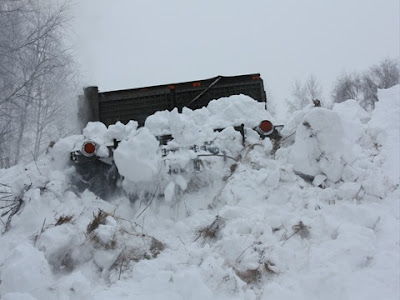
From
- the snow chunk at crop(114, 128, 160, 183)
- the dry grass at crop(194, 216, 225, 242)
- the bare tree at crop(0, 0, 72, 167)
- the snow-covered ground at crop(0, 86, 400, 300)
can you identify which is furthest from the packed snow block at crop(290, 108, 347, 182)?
the bare tree at crop(0, 0, 72, 167)

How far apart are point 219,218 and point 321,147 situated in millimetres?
1547

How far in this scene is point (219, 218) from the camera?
11.2 ft

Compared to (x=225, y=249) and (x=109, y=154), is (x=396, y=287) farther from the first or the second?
(x=109, y=154)

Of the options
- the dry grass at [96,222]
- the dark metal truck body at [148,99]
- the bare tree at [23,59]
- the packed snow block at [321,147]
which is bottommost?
the dry grass at [96,222]

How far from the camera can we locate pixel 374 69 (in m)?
35.9

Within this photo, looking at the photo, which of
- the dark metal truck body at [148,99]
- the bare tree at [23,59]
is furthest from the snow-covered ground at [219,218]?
the bare tree at [23,59]

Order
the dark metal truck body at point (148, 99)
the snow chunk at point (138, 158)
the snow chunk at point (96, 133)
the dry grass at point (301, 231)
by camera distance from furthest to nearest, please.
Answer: the dark metal truck body at point (148, 99), the snow chunk at point (96, 133), the snow chunk at point (138, 158), the dry grass at point (301, 231)

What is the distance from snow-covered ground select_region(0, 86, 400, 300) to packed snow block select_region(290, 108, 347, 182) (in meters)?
0.01

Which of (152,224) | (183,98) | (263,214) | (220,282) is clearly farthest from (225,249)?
(183,98)

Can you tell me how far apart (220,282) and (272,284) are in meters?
0.38

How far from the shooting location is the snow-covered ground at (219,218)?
98.3 inches

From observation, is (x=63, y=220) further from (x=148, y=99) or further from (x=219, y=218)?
(x=148, y=99)

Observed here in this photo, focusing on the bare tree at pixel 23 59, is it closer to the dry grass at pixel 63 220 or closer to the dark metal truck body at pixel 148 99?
the dark metal truck body at pixel 148 99

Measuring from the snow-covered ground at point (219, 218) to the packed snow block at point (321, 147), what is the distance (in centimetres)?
1
